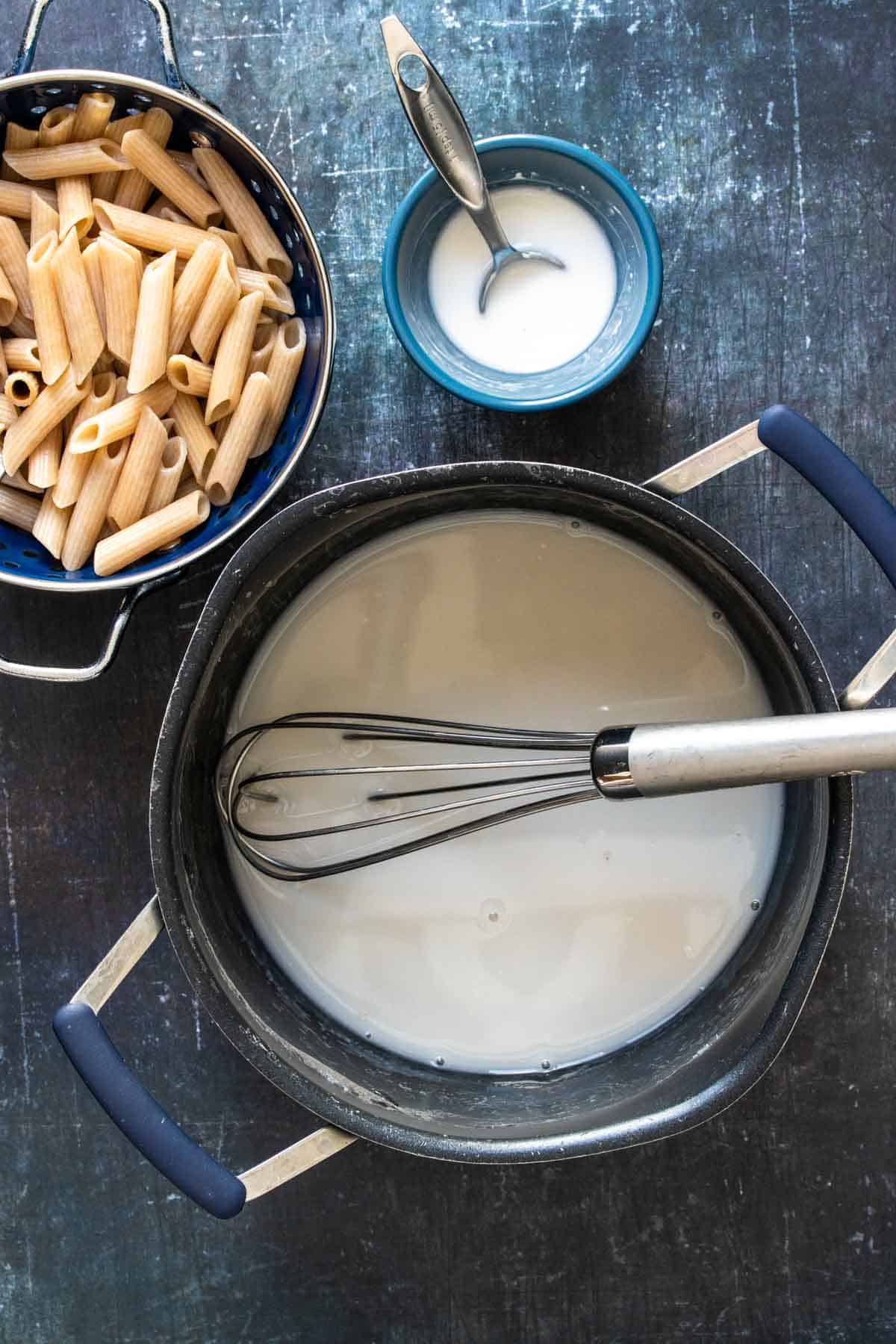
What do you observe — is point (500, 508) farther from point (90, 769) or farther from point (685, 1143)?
point (685, 1143)

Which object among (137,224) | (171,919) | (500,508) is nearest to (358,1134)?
(171,919)

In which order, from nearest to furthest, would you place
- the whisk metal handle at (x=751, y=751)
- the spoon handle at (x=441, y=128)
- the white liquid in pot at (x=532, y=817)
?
the whisk metal handle at (x=751, y=751), the spoon handle at (x=441, y=128), the white liquid in pot at (x=532, y=817)

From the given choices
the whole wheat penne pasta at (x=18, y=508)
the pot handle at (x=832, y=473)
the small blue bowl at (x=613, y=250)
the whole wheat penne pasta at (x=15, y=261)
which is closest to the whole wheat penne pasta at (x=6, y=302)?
the whole wheat penne pasta at (x=15, y=261)

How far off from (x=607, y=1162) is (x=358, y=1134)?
0.25 metres

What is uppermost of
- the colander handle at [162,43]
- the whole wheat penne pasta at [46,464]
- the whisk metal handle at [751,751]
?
the colander handle at [162,43]

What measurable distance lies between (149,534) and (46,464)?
0.28ft

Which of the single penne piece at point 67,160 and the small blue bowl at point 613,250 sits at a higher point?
the single penne piece at point 67,160

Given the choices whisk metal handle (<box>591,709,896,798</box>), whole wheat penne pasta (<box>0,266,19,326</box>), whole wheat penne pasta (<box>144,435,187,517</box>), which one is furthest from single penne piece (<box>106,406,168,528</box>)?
whisk metal handle (<box>591,709,896,798</box>)

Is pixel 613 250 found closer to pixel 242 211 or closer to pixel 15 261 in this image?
pixel 242 211

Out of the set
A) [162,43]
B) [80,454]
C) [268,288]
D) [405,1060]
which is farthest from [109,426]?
[405,1060]

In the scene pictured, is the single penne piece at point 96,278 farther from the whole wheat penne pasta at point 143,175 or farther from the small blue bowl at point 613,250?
the small blue bowl at point 613,250

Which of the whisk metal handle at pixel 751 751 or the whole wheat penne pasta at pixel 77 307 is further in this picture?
the whole wheat penne pasta at pixel 77 307

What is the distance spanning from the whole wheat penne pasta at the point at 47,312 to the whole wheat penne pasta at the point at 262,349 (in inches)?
4.4

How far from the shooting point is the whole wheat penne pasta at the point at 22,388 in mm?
708
